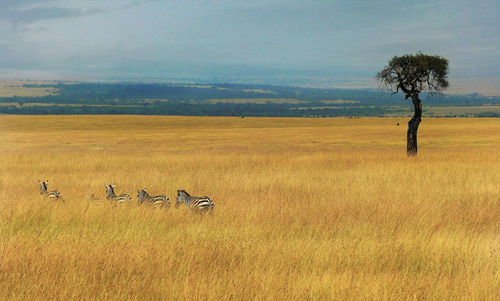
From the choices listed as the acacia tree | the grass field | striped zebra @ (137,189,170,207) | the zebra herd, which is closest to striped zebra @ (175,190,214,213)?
the zebra herd

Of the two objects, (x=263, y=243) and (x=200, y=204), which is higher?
(x=200, y=204)

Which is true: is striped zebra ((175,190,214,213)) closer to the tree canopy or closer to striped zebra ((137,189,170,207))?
striped zebra ((137,189,170,207))

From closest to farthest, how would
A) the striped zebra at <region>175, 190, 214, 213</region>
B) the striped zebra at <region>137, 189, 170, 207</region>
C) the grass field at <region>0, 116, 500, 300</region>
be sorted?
the grass field at <region>0, 116, 500, 300</region>
the striped zebra at <region>175, 190, 214, 213</region>
the striped zebra at <region>137, 189, 170, 207</region>

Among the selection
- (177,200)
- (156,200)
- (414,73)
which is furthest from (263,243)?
(414,73)

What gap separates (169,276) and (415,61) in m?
26.8

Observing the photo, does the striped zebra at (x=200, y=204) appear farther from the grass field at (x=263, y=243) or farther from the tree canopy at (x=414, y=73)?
the tree canopy at (x=414, y=73)

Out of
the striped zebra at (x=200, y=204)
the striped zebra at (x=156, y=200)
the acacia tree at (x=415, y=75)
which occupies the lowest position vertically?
the striped zebra at (x=156, y=200)

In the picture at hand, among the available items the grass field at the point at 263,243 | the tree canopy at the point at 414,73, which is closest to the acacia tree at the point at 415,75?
the tree canopy at the point at 414,73

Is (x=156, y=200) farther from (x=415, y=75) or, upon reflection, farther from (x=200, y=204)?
(x=415, y=75)

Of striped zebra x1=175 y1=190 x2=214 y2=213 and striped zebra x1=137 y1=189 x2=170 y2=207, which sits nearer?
striped zebra x1=175 y1=190 x2=214 y2=213

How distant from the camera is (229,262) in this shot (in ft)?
25.3

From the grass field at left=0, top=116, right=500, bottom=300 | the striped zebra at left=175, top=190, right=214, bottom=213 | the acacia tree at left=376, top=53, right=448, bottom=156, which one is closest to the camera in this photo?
the grass field at left=0, top=116, right=500, bottom=300

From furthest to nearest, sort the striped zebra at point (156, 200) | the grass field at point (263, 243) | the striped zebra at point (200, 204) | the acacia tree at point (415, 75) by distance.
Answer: the acacia tree at point (415, 75) → the striped zebra at point (156, 200) → the striped zebra at point (200, 204) → the grass field at point (263, 243)

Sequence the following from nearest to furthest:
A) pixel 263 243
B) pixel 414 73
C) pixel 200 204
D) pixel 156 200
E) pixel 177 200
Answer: pixel 263 243, pixel 200 204, pixel 177 200, pixel 156 200, pixel 414 73
